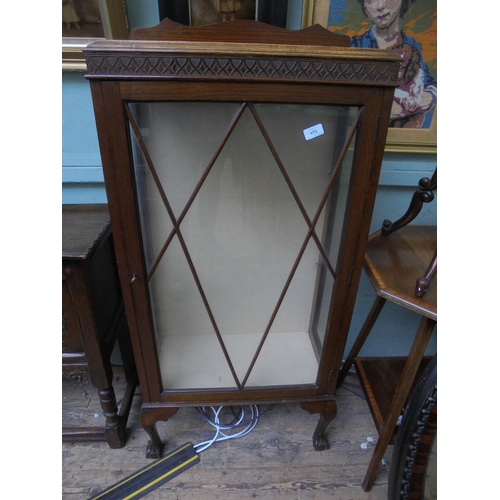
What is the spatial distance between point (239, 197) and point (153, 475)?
28.4 inches

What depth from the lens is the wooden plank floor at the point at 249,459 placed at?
786mm

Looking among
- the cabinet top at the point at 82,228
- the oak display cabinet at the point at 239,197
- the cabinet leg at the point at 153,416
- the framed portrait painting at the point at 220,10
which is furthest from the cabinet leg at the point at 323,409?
the framed portrait painting at the point at 220,10

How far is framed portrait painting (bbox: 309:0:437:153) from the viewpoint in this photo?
2.27 feet

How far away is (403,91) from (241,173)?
49 cm

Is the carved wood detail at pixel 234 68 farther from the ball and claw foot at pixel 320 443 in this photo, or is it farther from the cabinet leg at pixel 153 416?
the ball and claw foot at pixel 320 443

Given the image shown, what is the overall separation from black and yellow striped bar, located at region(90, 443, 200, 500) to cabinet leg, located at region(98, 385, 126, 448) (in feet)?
0.31

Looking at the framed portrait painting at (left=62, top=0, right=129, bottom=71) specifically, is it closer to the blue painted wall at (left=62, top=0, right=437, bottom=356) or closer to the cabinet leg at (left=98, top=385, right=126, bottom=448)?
the blue painted wall at (left=62, top=0, right=437, bottom=356)

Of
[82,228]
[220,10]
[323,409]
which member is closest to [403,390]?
[323,409]

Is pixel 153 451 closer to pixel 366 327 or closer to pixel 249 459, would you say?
pixel 249 459

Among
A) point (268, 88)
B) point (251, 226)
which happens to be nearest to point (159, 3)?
A: point (268, 88)

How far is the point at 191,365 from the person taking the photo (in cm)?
75

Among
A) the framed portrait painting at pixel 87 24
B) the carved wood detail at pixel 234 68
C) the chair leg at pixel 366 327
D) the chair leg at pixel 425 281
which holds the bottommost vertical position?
the chair leg at pixel 366 327

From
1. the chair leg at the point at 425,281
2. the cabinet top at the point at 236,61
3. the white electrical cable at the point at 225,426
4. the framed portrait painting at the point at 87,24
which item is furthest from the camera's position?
the white electrical cable at the point at 225,426
